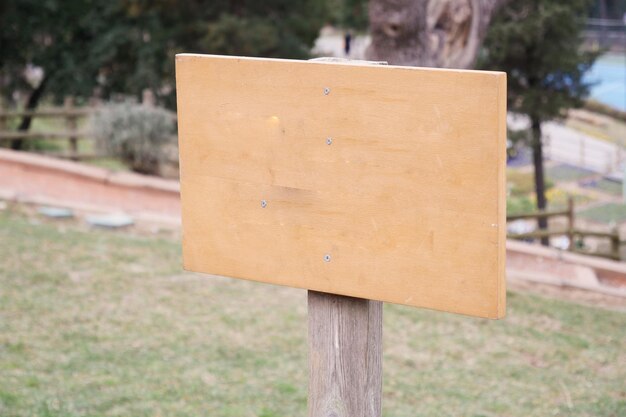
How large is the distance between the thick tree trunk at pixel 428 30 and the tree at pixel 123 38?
8.93 m

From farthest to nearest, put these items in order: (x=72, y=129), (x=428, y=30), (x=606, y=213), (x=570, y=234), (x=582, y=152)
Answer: (x=582, y=152)
(x=606, y=213)
(x=72, y=129)
(x=570, y=234)
(x=428, y=30)

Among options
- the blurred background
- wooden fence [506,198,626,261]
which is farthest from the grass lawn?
wooden fence [506,198,626,261]

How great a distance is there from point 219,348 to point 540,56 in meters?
14.7

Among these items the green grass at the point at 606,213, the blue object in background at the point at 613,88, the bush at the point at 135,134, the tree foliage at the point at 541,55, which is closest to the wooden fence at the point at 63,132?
the bush at the point at 135,134

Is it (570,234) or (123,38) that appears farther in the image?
(123,38)

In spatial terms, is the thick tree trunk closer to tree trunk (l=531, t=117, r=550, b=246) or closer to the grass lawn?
the grass lawn

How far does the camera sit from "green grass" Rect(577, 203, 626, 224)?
24625mm

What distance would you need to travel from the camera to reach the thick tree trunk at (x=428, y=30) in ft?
30.5

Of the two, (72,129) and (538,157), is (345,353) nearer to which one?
(72,129)

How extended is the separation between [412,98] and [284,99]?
1.13ft

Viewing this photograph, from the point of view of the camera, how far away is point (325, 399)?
2445 millimetres

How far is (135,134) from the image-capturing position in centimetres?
1266

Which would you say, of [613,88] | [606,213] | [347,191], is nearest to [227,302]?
[347,191]

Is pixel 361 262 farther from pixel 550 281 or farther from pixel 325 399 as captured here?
pixel 550 281
